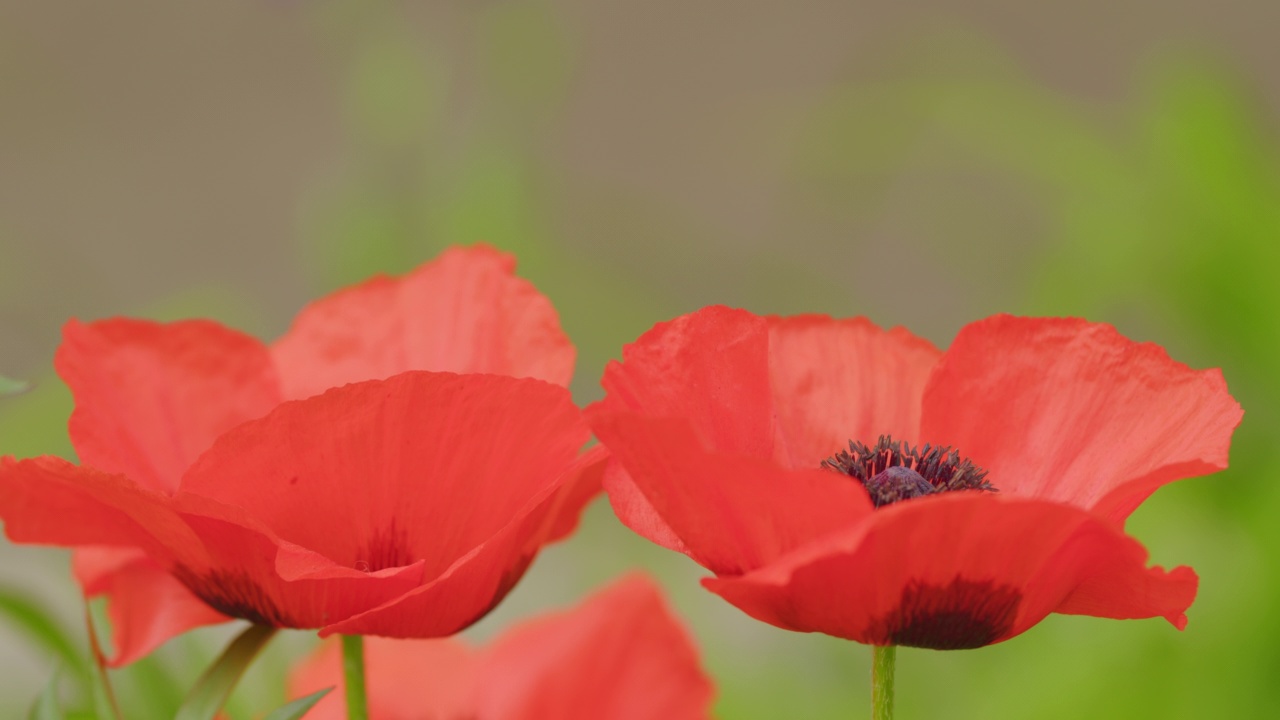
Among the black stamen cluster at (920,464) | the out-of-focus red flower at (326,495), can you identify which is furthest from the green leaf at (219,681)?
the black stamen cluster at (920,464)

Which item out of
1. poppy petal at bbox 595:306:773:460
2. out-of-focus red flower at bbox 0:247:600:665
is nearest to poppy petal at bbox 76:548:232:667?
out-of-focus red flower at bbox 0:247:600:665

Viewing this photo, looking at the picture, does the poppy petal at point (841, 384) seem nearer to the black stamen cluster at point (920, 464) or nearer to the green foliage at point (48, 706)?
the black stamen cluster at point (920, 464)

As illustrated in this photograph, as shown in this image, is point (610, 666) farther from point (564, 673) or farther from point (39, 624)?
point (39, 624)

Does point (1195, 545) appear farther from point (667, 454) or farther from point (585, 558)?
point (667, 454)

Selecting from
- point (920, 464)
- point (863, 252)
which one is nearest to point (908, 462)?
point (920, 464)

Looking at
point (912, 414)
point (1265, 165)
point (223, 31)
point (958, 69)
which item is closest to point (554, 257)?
point (958, 69)

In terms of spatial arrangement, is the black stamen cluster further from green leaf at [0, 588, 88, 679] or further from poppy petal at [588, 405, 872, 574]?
green leaf at [0, 588, 88, 679]

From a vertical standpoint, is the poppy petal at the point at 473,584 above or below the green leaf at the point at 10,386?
below
